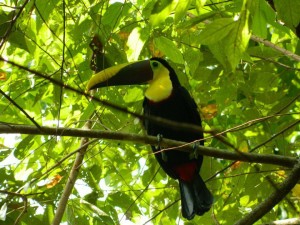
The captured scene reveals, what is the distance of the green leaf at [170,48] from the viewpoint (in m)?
2.90

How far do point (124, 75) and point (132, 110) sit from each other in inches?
13.4

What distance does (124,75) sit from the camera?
12.2ft

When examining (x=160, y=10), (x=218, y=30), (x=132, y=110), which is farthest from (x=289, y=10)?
(x=132, y=110)

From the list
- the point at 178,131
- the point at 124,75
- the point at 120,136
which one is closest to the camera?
the point at 120,136

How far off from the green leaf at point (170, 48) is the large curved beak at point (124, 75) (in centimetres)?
40

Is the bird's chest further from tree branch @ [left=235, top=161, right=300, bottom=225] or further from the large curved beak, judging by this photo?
tree branch @ [left=235, top=161, right=300, bottom=225]

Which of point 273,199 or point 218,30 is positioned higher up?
point 218,30

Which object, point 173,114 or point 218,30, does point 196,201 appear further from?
point 218,30

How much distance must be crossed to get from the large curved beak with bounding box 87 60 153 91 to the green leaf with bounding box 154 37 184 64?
15.7 inches

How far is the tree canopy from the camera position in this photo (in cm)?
250

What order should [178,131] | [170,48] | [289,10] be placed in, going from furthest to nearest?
[178,131] → [170,48] → [289,10]

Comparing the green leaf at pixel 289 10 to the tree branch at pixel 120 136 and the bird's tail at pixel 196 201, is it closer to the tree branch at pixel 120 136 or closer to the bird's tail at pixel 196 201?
the tree branch at pixel 120 136

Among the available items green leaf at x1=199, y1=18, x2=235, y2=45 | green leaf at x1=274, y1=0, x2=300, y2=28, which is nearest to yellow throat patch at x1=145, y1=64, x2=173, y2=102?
green leaf at x1=199, y1=18, x2=235, y2=45

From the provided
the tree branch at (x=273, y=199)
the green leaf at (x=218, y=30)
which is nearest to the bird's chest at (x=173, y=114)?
the tree branch at (x=273, y=199)
